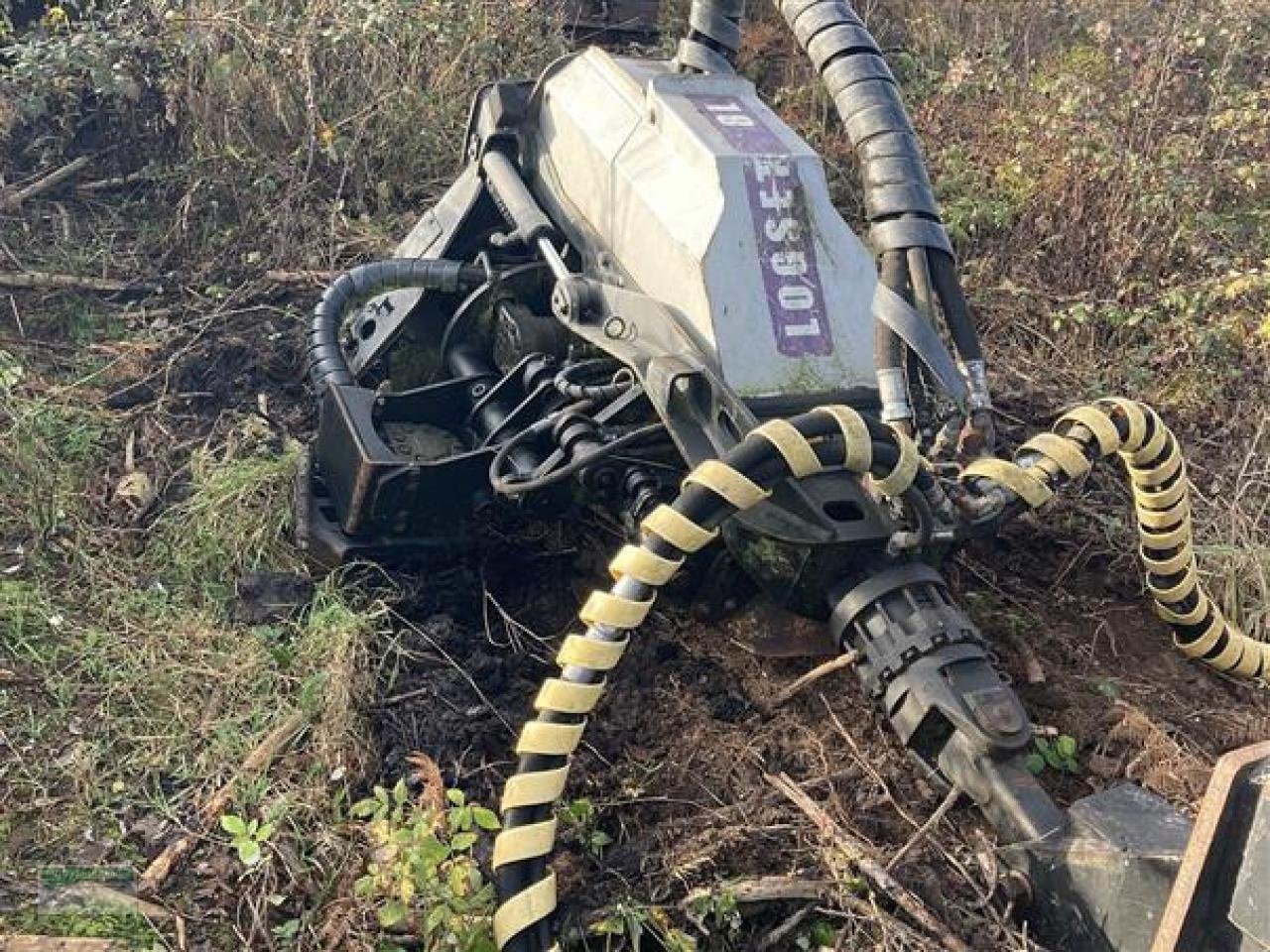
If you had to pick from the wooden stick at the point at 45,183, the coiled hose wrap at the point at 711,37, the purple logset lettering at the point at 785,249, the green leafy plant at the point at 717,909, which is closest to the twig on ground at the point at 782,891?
the green leafy plant at the point at 717,909

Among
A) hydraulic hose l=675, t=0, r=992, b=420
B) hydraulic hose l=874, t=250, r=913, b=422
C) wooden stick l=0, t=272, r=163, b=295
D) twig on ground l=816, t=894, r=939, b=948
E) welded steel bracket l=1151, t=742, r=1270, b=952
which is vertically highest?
hydraulic hose l=675, t=0, r=992, b=420

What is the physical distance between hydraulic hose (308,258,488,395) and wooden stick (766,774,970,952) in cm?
207

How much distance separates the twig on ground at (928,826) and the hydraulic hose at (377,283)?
233 centimetres

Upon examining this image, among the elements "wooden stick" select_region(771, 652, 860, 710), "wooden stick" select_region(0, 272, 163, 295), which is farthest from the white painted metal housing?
"wooden stick" select_region(0, 272, 163, 295)

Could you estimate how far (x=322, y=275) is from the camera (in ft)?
19.6

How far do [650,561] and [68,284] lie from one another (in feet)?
12.9

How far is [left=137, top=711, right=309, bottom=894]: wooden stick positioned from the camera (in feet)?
10.2

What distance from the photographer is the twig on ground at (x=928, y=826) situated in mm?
2871

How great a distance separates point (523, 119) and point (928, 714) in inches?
103

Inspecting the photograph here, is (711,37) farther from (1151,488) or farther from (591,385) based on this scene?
(1151,488)

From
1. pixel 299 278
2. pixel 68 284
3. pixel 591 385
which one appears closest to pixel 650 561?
pixel 591 385

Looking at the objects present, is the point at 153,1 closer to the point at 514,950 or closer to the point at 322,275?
the point at 322,275

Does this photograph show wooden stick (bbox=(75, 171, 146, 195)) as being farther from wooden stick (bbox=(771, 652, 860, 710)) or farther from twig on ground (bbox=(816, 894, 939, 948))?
twig on ground (bbox=(816, 894, 939, 948))

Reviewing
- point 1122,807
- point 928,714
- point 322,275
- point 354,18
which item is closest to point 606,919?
point 928,714
